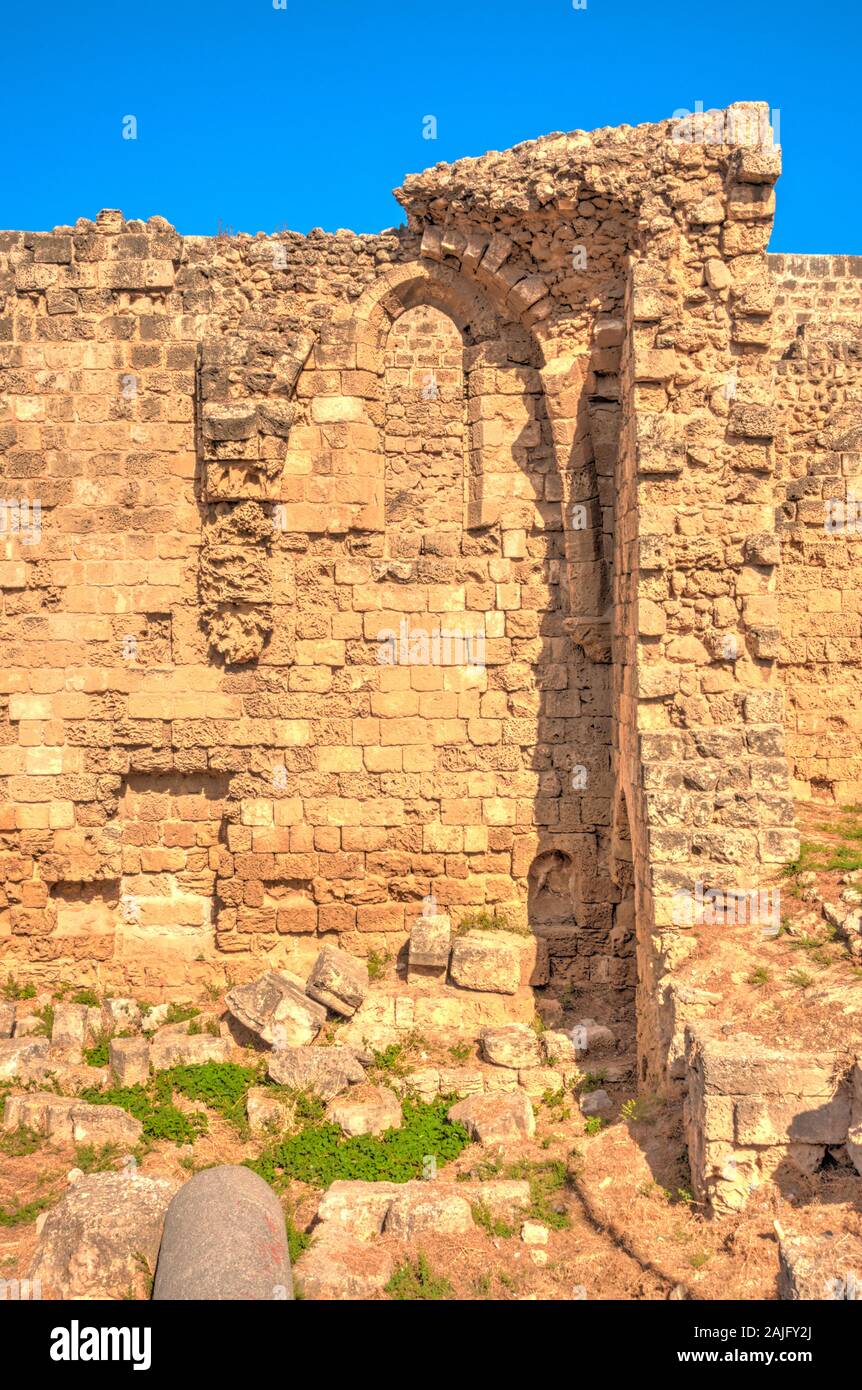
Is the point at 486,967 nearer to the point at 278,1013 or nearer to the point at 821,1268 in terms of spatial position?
the point at 278,1013

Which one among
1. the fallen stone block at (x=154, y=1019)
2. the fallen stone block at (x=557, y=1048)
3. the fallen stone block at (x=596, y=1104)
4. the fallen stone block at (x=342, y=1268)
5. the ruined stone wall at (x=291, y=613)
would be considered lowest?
the fallen stone block at (x=596, y=1104)

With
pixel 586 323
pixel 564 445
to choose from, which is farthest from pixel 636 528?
pixel 586 323

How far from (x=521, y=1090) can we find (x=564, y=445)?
198 inches

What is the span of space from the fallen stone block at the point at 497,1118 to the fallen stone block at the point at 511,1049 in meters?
0.69

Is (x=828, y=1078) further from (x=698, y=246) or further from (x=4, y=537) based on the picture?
(x=4, y=537)

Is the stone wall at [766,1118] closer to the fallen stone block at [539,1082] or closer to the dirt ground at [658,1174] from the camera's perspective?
the dirt ground at [658,1174]

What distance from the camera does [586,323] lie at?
9250mm

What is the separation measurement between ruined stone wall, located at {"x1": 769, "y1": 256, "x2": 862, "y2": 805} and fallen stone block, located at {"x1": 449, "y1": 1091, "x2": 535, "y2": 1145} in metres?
4.00

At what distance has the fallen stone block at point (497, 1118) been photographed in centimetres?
733

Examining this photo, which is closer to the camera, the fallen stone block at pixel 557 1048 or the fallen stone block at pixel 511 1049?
the fallen stone block at pixel 511 1049

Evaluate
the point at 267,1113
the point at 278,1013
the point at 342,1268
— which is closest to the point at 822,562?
the point at 278,1013

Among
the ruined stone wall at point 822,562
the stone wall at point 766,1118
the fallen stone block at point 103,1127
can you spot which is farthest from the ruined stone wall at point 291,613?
the stone wall at point 766,1118

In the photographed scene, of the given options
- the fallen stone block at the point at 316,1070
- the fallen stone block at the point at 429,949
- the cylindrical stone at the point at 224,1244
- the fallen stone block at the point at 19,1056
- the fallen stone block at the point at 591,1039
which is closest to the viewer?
the cylindrical stone at the point at 224,1244

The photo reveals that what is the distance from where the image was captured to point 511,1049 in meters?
8.46
